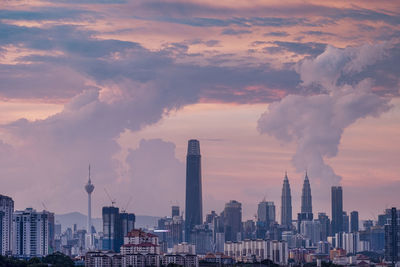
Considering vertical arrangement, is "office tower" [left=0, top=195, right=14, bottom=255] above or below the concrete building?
above

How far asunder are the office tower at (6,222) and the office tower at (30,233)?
290cm

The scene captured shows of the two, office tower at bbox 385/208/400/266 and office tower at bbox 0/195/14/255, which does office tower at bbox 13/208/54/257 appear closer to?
office tower at bbox 0/195/14/255

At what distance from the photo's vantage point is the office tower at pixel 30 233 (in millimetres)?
171125

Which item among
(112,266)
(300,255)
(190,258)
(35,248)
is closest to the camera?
(112,266)

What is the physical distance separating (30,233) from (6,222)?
8777 millimetres

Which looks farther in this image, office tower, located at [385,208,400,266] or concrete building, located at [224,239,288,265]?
concrete building, located at [224,239,288,265]

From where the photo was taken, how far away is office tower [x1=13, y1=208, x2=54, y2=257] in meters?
171

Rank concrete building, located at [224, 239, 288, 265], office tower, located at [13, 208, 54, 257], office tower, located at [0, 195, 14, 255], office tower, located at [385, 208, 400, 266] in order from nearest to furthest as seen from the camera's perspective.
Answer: office tower, located at [0, 195, 14, 255]
office tower, located at [13, 208, 54, 257]
office tower, located at [385, 208, 400, 266]
concrete building, located at [224, 239, 288, 265]

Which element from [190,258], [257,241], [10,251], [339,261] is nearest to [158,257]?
[190,258]

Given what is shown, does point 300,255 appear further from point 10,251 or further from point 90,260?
point 90,260

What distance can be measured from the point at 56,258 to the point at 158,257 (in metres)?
13.0

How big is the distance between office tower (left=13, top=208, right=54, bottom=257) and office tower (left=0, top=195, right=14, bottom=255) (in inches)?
114

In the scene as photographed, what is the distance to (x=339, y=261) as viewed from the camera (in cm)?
17762

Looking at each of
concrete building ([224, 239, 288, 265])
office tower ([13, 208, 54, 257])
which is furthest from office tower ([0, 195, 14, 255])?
concrete building ([224, 239, 288, 265])
